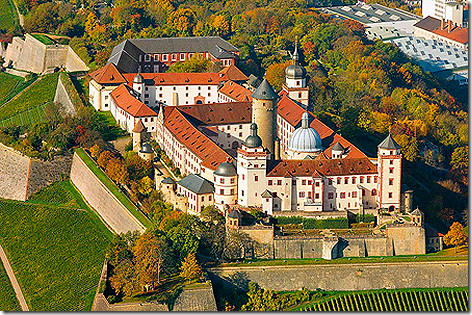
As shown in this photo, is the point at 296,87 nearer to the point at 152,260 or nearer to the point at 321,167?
the point at 321,167

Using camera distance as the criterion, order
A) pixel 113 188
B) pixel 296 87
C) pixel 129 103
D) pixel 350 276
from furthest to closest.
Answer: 1. pixel 129 103
2. pixel 296 87
3. pixel 113 188
4. pixel 350 276

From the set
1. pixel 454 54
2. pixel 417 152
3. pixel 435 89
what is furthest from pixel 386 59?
pixel 417 152

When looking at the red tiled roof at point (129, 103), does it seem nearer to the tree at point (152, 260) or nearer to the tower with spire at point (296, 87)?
the tower with spire at point (296, 87)

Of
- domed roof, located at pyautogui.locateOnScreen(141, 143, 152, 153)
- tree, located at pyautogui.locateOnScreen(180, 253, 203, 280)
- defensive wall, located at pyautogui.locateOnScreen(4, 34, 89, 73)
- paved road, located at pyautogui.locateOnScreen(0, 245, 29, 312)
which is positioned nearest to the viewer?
tree, located at pyautogui.locateOnScreen(180, 253, 203, 280)

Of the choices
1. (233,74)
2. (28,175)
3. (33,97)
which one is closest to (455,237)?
(28,175)

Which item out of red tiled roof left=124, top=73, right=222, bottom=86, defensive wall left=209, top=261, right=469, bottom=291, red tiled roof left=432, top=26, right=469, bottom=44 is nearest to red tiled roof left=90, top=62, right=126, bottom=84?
red tiled roof left=124, top=73, right=222, bottom=86

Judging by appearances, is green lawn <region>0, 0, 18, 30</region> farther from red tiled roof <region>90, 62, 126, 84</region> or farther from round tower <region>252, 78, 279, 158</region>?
round tower <region>252, 78, 279, 158</region>
